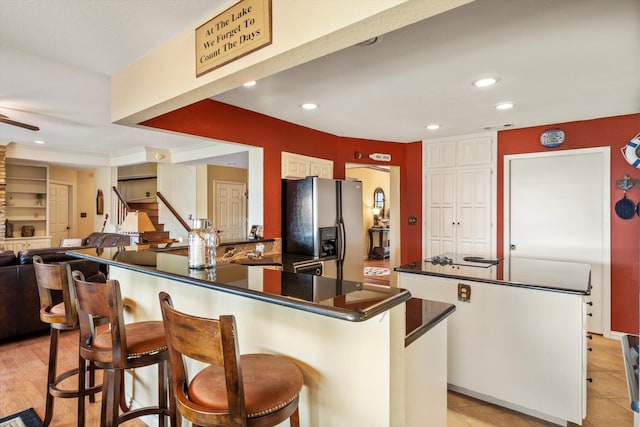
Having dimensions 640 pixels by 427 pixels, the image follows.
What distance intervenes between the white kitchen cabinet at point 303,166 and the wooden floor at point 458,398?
2.63 metres

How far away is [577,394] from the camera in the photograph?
2.08 meters

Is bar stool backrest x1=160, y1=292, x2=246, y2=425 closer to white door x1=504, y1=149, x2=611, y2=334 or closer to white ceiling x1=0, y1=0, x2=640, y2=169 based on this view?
white ceiling x1=0, y1=0, x2=640, y2=169

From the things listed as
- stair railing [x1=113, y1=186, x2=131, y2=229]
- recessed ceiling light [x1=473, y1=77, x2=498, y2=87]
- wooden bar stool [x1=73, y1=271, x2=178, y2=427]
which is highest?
recessed ceiling light [x1=473, y1=77, x2=498, y2=87]

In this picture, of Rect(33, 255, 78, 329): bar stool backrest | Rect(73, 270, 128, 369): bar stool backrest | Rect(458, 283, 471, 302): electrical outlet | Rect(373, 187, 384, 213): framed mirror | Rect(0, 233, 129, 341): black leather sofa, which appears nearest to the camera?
Rect(73, 270, 128, 369): bar stool backrest

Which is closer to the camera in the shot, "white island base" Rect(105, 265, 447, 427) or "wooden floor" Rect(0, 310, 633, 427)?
"white island base" Rect(105, 265, 447, 427)

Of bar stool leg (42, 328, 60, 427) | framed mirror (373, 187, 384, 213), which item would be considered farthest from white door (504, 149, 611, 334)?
framed mirror (373, 187, 384, 213)

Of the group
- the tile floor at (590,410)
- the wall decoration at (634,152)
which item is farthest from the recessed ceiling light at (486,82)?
the tile floor at (590,410)

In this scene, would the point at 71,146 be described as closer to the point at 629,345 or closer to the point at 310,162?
the point at 310,162

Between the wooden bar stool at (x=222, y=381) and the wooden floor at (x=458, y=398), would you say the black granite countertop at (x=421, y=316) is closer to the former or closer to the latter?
the wooden bar stool at (x=222, y=381)

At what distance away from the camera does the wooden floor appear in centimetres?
223

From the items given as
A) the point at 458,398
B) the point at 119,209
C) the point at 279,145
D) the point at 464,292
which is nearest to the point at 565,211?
the point at 464,292

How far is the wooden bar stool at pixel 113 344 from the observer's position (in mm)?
1484

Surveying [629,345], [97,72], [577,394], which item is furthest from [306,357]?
[97,72]

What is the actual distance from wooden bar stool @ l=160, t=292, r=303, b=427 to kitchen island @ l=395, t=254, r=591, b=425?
160 cm
